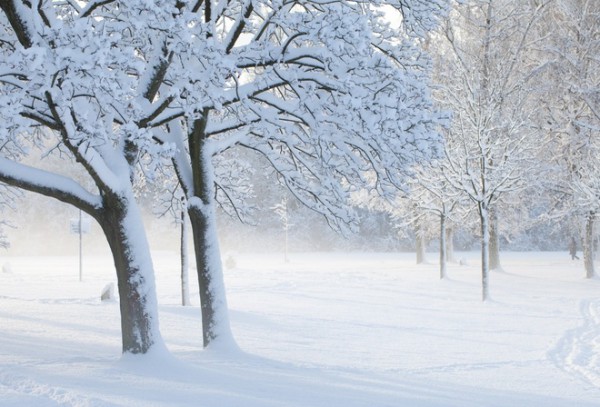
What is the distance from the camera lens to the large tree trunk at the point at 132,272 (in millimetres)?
8789

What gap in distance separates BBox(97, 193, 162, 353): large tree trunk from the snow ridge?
5.99m

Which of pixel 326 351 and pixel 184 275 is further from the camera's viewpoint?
pixel 184 275

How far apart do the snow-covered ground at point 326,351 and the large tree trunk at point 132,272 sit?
298 millimetres

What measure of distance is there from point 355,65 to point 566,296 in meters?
15.1

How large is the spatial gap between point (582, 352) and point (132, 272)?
764 cm

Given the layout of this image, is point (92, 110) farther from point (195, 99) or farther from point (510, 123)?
point (510, 123)

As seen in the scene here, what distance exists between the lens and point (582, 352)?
11.3 metres

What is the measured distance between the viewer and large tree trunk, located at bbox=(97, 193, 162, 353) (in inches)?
346

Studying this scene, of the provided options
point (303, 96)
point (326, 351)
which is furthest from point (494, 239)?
point (303, 96)

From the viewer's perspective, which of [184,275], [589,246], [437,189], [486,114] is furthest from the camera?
[589,246]

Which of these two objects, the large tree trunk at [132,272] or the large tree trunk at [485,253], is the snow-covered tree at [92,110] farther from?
the large tree trunk at [485,253]

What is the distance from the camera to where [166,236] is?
6469cm

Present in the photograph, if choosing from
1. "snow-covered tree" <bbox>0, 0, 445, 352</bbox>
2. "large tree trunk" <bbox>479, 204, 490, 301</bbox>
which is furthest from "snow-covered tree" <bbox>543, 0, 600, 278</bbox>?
"snow-covered tree" <bbox>0, 0, 445, 352</bbox>

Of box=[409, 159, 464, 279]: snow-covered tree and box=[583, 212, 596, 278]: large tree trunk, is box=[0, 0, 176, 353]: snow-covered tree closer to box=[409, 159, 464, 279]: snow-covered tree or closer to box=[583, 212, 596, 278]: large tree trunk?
box=[409, 159, 464, 279]: snow-covered tree
